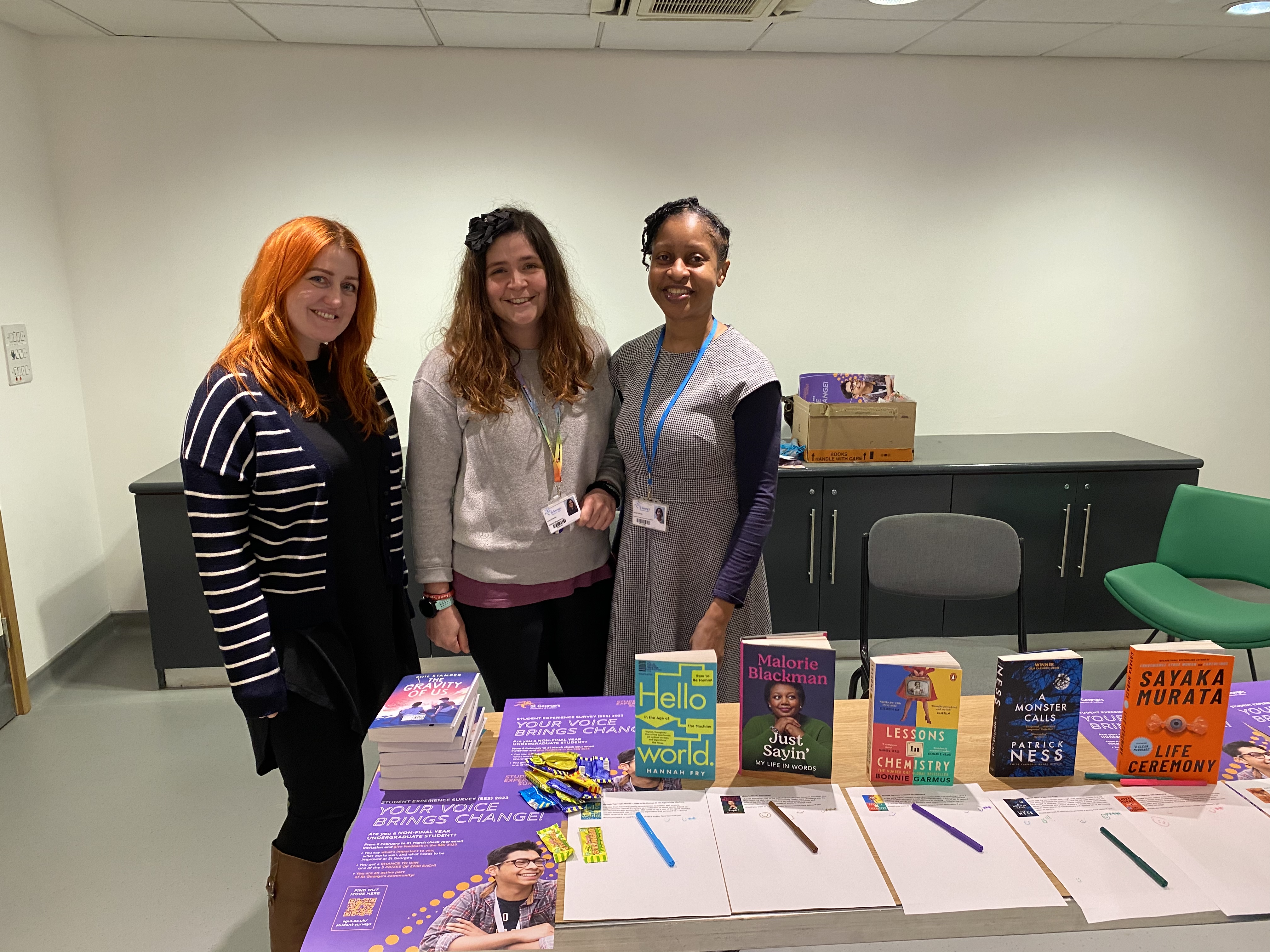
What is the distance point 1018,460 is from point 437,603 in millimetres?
2666

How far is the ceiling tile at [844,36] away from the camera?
3281mm

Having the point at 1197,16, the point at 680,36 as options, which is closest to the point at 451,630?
the point at 680,36

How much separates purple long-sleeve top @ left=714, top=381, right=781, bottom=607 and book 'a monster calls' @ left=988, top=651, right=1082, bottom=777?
0.65m

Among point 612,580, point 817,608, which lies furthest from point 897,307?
point 612,580

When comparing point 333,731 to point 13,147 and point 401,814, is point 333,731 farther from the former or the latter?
point 13,147

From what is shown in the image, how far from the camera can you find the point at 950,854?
120cm

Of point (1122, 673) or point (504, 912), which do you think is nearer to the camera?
point (504, 912)

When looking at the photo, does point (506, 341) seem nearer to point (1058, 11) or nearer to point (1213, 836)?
point (1213, 836)

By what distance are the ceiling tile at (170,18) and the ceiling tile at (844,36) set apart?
207cm

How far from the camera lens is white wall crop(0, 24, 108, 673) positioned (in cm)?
324

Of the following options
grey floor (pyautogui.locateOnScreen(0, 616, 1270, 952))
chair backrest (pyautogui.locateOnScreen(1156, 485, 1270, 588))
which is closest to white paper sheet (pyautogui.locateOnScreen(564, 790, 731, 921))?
grey floor (pyautogui.locateOnScreen(0, 616, 1270, 952))

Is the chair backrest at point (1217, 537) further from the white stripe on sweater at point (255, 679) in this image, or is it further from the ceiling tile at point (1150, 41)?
the white stripe on sweater at point (255, 679)

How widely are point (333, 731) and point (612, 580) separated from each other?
28.2 inches

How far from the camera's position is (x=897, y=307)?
3.97 m
